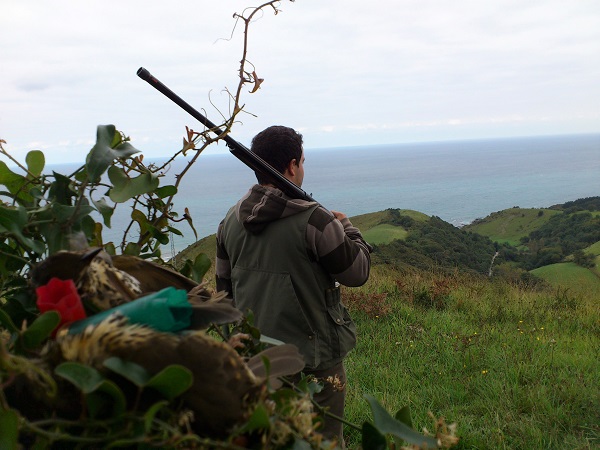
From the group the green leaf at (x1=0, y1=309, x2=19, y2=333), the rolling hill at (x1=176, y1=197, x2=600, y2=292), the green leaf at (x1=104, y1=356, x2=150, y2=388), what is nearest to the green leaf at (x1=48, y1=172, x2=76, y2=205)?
the green leaf at (x1=0, y1=309, x2=19, y2=333)

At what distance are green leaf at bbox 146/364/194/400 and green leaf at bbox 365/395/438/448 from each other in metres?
0.34

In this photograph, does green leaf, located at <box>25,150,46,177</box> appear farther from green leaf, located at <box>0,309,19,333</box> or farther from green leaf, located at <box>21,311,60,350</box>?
green leaf, located at <box>21,311,60,350</box>

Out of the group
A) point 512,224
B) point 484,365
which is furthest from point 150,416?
point 512,224

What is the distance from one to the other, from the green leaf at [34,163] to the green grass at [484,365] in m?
2.91

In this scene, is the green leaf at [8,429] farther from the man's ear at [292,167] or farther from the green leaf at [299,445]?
the man's ear at [292,167]

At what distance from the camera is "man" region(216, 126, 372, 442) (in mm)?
2830

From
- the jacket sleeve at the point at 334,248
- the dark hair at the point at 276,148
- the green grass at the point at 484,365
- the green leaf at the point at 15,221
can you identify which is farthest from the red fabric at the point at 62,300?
the green grass at the point at 484,365

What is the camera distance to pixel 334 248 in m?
2.80

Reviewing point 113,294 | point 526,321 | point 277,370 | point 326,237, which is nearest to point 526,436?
point 326,237

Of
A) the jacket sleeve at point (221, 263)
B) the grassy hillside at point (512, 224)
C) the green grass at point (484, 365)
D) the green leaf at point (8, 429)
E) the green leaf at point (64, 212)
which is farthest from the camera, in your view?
the grassy hillside at point (512, 224)

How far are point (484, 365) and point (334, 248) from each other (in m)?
2.58

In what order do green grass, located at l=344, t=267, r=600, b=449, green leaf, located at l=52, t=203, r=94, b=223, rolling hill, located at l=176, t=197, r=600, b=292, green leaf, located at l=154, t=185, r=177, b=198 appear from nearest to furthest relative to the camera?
1. green leaf, located at l=52, t=203, r=94, b=223
2. green leaf, located at l=154, t=185, r=177, b=198
3. green grass, located at l=344, t=267, r=600, b=449
4. rolling hill, located at l=176, t=197, r=600, b=292

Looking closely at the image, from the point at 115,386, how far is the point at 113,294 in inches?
7.5

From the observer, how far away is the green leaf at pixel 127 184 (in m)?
1.11
